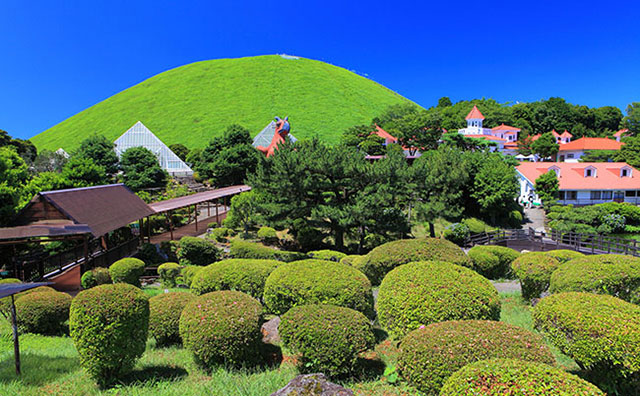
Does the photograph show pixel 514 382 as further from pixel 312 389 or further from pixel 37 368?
pixel 37 368

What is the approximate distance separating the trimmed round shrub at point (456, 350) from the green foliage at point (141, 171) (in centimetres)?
4251

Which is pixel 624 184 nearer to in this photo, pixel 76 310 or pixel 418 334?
pixel 418 334

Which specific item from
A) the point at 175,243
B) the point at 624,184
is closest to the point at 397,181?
the point at 175,243

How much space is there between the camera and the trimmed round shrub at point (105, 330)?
5.63 meters

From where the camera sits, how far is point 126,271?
1463 centimetres

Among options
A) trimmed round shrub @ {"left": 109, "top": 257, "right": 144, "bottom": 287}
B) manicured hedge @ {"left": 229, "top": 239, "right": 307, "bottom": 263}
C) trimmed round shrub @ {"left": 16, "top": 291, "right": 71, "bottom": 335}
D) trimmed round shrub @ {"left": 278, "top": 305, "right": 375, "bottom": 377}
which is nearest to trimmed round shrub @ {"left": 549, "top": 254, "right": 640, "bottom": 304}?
trimmed round shrub @ {"left": 278, "top": 305, "right": 375, "bottom": 377}

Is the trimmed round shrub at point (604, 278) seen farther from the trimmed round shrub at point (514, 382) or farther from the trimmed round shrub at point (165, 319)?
the trimmed round shrub at point (165, 319)

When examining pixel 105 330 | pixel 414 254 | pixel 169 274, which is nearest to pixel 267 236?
pixel 169 274

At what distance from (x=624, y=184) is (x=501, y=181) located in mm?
17811

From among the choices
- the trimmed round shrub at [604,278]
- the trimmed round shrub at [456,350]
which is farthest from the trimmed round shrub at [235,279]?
the trimmed round shrub at [604,278]

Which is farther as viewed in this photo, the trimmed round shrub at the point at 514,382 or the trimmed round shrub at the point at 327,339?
the trimmed round shrub at the point at 327,339

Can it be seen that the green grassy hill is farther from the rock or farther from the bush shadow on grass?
the rock

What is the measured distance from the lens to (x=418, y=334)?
5.16m

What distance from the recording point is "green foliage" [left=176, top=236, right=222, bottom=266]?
18.7m
